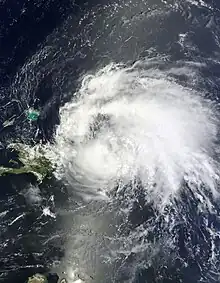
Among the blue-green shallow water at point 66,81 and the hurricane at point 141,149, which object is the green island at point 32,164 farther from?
the hurricane at point 141,149

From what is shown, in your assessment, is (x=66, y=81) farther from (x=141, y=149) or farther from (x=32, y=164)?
(x=141, y=149)

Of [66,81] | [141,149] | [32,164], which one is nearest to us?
[32,164]

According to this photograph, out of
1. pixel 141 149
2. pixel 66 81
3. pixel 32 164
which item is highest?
pixel 66 81

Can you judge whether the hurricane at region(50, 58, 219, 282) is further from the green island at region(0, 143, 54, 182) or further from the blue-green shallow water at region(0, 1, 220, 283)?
the green island at region(0, 143, 54, 182)

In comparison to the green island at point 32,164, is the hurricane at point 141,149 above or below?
below

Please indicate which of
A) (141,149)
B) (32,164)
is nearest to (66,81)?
(32,164)

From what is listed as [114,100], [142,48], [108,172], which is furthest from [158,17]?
[108,172]

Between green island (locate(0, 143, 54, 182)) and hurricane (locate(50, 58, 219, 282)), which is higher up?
green island (locate(0, 143, 54, 182))

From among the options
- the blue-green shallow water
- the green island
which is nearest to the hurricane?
the blue-green shallow water

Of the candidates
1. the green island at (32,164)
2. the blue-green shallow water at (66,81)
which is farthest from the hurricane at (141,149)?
the green island at (32,164)
